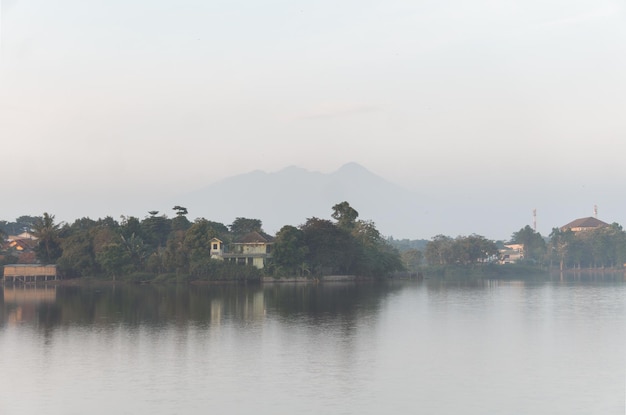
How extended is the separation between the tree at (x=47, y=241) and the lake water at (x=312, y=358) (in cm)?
3588

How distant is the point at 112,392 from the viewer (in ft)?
83.3

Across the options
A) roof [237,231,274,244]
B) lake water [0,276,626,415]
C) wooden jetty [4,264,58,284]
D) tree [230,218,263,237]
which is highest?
tree [230,218,263,237]

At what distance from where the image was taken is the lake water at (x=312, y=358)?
24.1 meters

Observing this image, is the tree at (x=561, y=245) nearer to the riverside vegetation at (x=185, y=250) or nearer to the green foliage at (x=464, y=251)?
the green foliage at (x=464, y=251)

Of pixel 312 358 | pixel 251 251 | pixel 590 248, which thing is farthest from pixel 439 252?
pixel 312 358

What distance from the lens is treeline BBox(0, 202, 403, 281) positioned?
287 feet

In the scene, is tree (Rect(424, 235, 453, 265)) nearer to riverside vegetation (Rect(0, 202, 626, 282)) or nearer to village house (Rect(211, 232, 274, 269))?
riverside vegetation (Rect(0, 202, 626, 282))

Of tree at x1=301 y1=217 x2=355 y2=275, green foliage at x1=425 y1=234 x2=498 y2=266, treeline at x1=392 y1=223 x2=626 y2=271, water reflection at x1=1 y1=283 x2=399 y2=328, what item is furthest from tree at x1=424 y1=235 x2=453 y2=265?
water reflection at x1=1 y1=283 x2=399 y2=328

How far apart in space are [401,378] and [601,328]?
19039 millimetres

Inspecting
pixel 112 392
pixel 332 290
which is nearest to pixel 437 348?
pixel 112 392

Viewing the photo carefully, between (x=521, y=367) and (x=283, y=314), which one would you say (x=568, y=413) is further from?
(x=283, y=314)

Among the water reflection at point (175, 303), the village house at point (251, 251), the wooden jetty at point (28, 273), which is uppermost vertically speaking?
the village house at point (251, 251)

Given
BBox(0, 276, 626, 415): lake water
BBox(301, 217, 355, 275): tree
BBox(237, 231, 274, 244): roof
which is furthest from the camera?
BBox(237, 231, 274, 244): roof

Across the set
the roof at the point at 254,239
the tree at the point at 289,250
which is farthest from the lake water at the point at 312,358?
the roof at the point at 254,239
